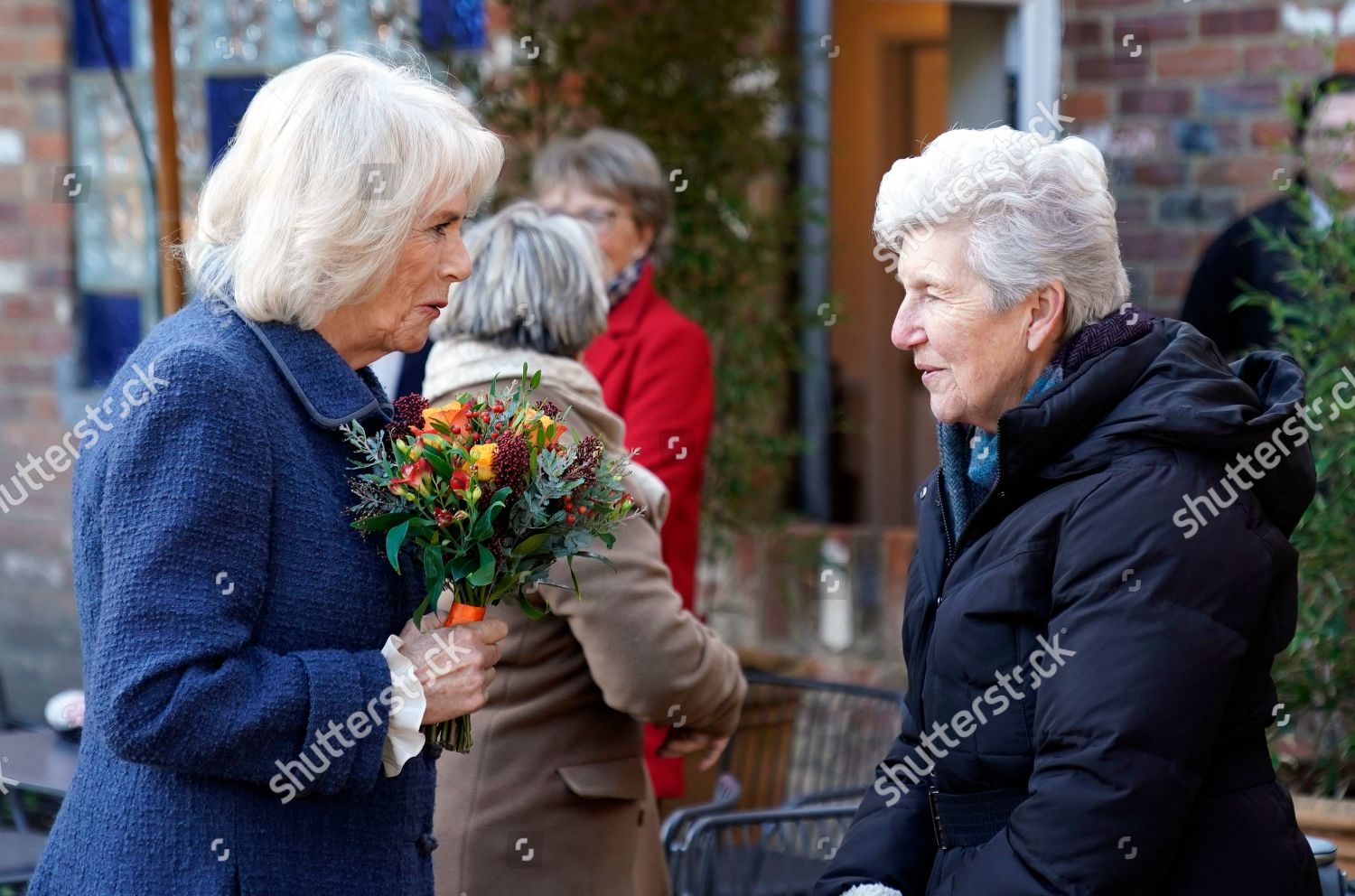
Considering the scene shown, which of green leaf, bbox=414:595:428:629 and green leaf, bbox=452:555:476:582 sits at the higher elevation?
green leaf, bbox=452:555:476:582

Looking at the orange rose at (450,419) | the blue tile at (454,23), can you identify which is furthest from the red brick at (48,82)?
the orange rose at (450,419)

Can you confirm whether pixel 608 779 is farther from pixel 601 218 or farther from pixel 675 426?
pixel 601 218

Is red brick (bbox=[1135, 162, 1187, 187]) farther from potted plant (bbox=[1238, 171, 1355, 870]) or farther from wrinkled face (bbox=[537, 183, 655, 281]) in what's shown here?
wrinkled face (bbox=[537, 183, 655, 281])

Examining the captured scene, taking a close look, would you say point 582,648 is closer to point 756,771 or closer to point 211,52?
point 756,771

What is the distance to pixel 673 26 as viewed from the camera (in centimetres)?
502

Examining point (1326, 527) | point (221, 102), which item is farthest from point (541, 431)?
point (221, 102)

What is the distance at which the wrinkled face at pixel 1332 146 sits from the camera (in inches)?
142

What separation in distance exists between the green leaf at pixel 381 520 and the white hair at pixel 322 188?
11.2 inches

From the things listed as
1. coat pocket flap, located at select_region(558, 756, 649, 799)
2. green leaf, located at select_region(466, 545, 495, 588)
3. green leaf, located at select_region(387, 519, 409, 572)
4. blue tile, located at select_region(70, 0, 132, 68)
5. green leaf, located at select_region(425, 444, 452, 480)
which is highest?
blue tile, located at select_region(70, 0, 132, 68)

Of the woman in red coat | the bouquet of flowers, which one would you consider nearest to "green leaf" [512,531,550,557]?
the bouquet of flowers

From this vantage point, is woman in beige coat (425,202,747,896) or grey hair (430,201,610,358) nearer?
woman in beige coat (425,202,747,896)

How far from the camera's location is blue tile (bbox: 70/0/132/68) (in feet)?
18.1

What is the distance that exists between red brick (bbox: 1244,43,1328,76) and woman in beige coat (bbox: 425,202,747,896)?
2588 millimetres

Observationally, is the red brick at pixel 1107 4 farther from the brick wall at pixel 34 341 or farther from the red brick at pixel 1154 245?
the brick wall at pixel 34 341
